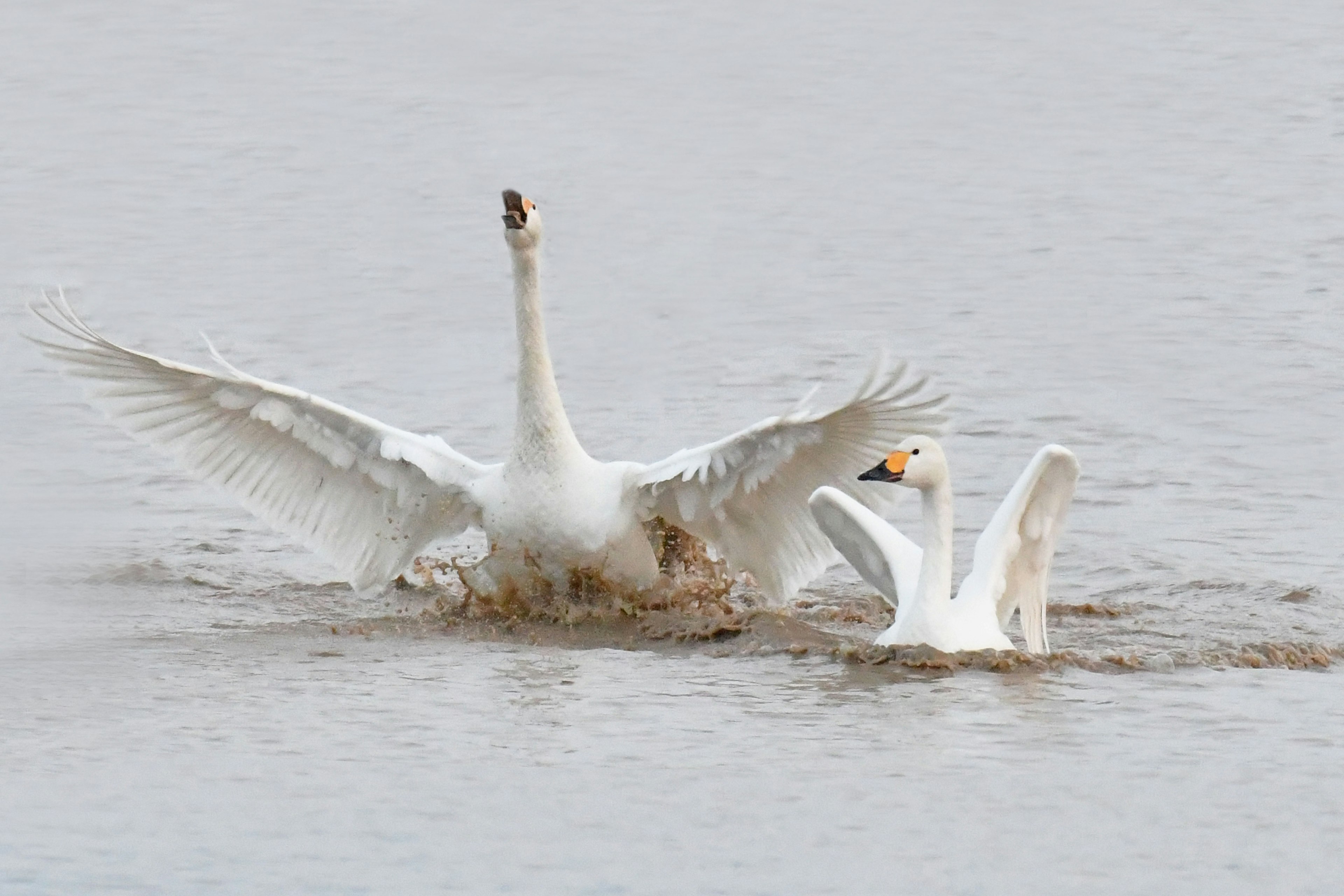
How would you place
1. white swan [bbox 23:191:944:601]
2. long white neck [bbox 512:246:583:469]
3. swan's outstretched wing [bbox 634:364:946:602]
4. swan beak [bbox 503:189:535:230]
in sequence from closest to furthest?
swan's outstretched wing [bbox 634:364:946:602] < white swan [bbox 23:191:944:601] < long white neck [bbox 512:246:583:469] < swan beak [bbox 503:189:535:230]

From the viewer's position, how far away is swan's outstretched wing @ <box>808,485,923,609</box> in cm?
1034

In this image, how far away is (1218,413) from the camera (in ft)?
50.0

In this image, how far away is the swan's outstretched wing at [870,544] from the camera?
407 inches

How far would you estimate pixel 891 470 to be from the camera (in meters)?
10.1

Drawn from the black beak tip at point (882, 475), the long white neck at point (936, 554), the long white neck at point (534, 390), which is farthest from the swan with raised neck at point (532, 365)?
the long white neck at point (936, 554)

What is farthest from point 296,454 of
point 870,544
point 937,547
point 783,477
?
point 937,547

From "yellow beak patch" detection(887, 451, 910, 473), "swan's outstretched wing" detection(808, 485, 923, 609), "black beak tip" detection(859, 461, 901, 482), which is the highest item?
"yellow beak patch" detection(887, 451, 910, 473)

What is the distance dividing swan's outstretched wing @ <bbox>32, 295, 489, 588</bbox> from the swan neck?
2264 millimetres

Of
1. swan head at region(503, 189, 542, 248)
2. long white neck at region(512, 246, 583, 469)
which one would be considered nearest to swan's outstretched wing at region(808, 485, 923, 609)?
long white neck at region(512, 246, 583, 469)

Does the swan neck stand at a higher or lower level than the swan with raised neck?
lower

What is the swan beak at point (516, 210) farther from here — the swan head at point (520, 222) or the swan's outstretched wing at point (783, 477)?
the swan's outstretched wing at point (783, 477)

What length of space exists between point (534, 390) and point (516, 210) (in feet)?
2.93

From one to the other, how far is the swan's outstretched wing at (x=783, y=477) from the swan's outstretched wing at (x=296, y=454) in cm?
110

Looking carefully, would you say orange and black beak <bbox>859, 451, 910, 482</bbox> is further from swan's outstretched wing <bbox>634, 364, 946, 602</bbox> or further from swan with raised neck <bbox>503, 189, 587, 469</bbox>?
swan with raised neck <bbox>503, 189, 587, 469</bbox>
